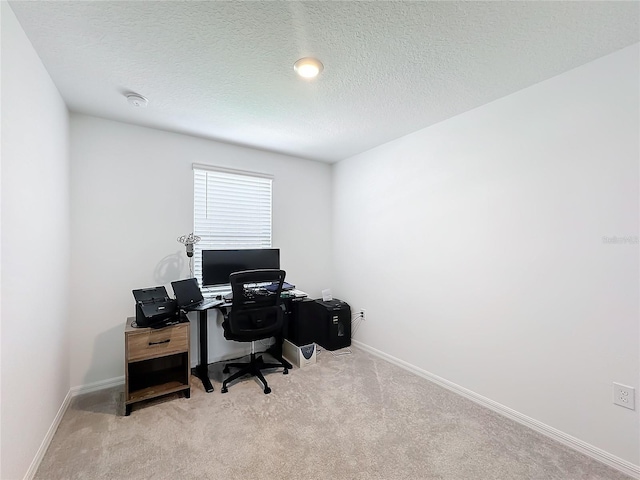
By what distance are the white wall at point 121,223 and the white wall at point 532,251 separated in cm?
215

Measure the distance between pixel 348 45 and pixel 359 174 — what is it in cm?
214

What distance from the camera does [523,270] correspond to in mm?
2211

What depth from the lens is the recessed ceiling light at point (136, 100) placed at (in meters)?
2.27

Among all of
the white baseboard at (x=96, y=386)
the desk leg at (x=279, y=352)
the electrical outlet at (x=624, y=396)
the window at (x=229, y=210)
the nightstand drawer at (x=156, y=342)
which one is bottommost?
the white baseboard at (x=96, y=386)

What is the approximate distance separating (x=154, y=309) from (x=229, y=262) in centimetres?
89

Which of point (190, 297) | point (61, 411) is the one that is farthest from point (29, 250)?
point (61, 411)

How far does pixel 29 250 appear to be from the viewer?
66.4 inches

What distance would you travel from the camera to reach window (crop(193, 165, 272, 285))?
324 cm

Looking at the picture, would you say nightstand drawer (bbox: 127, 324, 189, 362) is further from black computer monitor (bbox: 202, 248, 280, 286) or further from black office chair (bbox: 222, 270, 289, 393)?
black computer monitor (bbox: 202, 248, 280, 286)

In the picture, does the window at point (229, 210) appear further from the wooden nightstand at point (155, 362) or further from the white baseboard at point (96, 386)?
the white baseboard at point (96, 386)

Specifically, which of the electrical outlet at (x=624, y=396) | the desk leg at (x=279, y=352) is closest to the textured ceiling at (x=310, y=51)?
the electrical outlet at (x=624, y=396)

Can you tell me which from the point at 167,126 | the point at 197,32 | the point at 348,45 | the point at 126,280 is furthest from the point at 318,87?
the point at 126,280

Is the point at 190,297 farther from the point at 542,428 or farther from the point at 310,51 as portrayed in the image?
the point at 542,428

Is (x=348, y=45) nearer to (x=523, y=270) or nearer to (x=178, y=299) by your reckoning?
(x=523, y=270)
